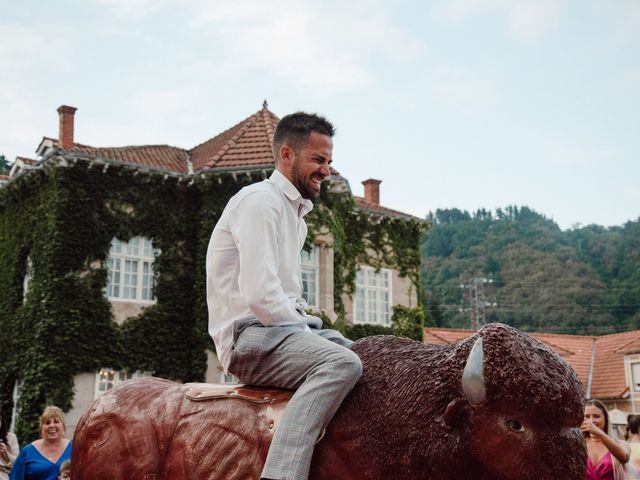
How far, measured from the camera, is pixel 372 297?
2686cm

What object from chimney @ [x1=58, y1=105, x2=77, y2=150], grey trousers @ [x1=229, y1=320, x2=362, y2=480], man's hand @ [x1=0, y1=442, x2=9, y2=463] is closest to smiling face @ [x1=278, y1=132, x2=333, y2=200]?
grey trousers @ [x1=229, y1=320, x2=362, y2=480]

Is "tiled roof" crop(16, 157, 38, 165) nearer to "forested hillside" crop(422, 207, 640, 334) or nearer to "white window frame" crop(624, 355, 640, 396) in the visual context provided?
"white window frame" crop(624, 355, 640, 396)

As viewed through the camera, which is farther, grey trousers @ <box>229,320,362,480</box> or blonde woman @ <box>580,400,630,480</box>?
blonde woman @ <box>580,400,630,480</box>

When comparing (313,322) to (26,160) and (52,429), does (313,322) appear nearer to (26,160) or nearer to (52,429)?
(52,429)

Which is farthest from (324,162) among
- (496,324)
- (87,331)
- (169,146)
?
(169,146)

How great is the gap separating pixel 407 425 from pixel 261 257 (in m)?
0.96

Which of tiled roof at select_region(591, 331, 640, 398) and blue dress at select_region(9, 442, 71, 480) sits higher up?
blue dress at select_region(9, 442, 71, 480)

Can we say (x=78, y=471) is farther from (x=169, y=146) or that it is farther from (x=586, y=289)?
(x=586, y=289)

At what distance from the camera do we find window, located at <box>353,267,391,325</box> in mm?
26406

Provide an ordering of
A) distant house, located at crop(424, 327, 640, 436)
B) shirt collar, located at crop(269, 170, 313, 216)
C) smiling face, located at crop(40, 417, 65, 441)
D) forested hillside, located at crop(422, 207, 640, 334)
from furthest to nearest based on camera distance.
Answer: forested hillside, located at crop(422, 207, 640, 334) < distant house, located at crop(424, 327, 640, 436) < smiling face, located at crop(40, 417, 65, 441) < shirt collar, located at crop(269, 170, 313, 216)

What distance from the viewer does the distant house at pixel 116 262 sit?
2083 centimetres

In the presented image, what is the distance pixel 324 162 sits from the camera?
3664 mm

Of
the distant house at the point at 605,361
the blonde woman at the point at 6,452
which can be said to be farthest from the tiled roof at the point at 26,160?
the distant house at the point at 605,361

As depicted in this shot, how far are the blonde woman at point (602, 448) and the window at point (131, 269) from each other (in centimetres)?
1770
